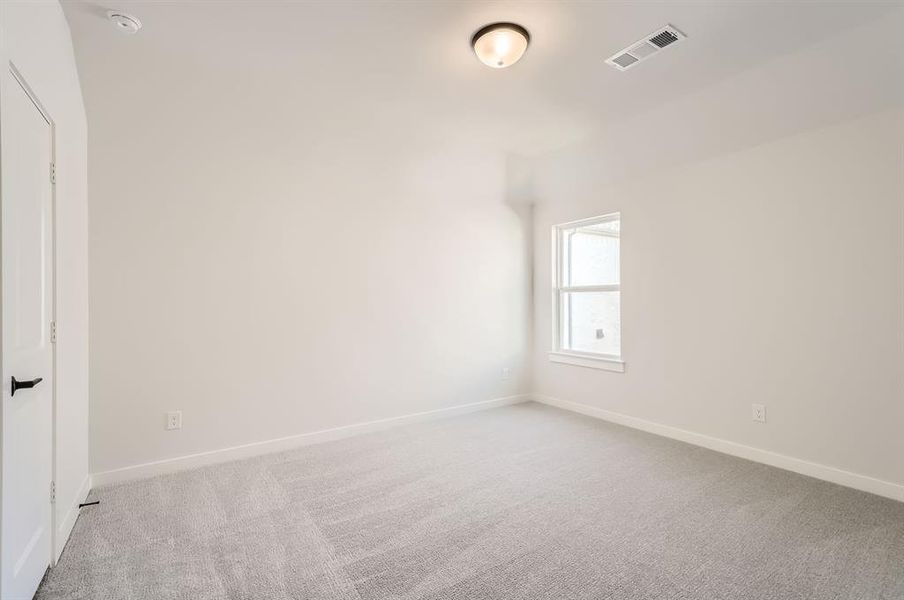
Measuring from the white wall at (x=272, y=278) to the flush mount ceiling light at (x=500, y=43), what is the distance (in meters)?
1.44

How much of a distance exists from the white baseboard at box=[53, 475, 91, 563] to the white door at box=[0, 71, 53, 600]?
105mm

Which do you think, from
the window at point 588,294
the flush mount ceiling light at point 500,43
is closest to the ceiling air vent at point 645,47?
the flush mount ceiling light at point 500,43

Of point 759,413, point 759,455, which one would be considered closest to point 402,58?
point 759,413

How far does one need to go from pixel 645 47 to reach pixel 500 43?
903 mm

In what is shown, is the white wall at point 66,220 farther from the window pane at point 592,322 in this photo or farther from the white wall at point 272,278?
the window pane at point 592,322

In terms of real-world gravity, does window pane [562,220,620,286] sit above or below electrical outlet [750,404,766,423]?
above

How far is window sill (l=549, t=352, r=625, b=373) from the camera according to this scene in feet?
13.4

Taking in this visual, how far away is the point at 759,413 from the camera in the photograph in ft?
10.3

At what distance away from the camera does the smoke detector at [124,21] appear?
7.66 feet

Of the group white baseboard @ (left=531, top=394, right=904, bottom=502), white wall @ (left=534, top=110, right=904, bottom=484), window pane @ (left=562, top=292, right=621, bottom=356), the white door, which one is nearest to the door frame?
the white door

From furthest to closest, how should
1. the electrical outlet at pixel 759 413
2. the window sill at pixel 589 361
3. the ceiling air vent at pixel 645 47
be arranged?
1. the window sill at pixel 589 361
2. the electrical outlet at pixel 759 413
3. the ceiling air vent at pixel 645 47

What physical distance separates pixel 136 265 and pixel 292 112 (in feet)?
5.10

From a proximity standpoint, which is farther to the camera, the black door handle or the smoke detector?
the smoke detector

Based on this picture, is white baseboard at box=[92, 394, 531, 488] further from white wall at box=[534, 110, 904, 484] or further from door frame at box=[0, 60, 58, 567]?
white wall at box=[534, 110, 904, 484]
